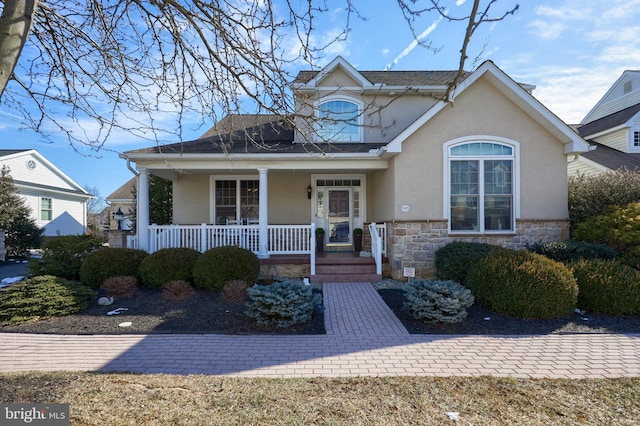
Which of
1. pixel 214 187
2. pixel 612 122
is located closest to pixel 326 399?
pixel 214 187

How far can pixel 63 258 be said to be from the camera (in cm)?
827

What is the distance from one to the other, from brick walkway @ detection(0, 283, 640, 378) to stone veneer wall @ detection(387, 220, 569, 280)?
3423mm

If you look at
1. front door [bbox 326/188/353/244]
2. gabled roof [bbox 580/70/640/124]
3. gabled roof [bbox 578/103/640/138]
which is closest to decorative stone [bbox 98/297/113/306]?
front door [bbox 326/188/353/244]

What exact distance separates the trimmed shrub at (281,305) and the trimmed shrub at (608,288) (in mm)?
5409

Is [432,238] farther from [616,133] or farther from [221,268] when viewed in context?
[616,133]

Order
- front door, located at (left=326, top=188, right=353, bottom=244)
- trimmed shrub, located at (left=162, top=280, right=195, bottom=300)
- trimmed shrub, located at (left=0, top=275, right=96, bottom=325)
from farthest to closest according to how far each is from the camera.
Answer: front door, located at (left=326, top=188, right=353, bottom=244), trimmed shrub, located at (left=162, top=280, right=195, bottom=300), trimmed shrub, located at (left=0, top=275, right=96, bottom=325)

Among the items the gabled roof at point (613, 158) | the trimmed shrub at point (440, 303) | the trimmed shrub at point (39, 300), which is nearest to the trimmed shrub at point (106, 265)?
the trimmed shrub at point (39, 300)

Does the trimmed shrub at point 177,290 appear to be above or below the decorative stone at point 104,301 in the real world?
above

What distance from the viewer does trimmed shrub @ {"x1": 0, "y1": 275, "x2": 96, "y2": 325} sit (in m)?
5.95

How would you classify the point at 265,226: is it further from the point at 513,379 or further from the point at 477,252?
the point at 513,379

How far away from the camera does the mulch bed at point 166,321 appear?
558 centimetres

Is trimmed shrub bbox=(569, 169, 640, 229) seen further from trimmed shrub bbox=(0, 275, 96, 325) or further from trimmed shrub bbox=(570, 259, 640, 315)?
trimmed shrub bbox=(0, 275, 96, 325)

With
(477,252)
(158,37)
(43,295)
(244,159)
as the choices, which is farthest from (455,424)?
(244,159)

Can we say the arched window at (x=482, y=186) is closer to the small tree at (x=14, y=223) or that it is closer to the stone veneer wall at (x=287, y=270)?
the stone veneer wall at (x=287, y=270)
